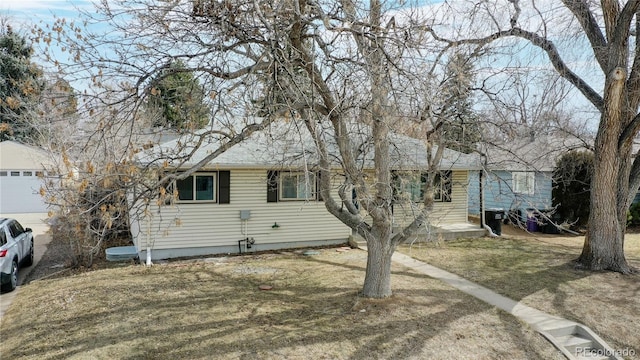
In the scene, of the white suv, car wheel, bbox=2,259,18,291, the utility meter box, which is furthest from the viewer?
the utility meter box

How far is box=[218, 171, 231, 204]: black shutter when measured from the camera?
1145 cm

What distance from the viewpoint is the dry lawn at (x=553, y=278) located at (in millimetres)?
6703

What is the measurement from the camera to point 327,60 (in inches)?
223

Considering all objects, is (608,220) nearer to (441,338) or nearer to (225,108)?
(441,338)

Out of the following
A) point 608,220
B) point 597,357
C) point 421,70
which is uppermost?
point 421,70

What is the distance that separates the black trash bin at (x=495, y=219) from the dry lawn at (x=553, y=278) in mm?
710

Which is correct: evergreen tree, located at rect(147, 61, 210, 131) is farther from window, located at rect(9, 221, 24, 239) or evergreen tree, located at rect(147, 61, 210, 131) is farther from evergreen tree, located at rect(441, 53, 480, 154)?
window, located at rect(9, 221, 24, 239)

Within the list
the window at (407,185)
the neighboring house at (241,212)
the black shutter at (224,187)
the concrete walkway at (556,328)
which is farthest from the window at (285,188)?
the concrete walkway at (556,328)

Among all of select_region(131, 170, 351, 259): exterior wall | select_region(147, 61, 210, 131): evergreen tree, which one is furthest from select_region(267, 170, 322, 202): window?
select_region(147, 61, 210, 131): evergreen tree

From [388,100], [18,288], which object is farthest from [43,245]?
[388,100]

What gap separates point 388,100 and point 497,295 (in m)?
4.43

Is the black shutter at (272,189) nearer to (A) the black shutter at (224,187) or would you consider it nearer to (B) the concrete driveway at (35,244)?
(A) the black shutter at (224,187)

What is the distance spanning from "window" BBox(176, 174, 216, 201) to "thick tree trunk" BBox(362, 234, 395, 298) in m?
5.88

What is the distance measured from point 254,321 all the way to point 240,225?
18.3 feet
